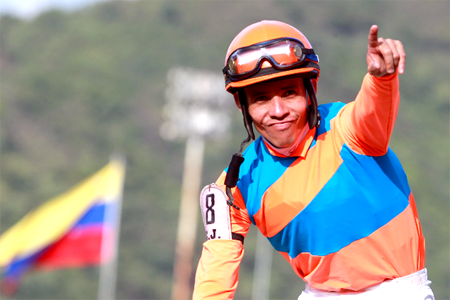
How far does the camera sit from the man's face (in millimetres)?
3178

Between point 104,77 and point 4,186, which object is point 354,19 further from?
point 4,186

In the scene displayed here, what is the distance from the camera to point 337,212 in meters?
3.10

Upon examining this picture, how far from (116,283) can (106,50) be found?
30123mm

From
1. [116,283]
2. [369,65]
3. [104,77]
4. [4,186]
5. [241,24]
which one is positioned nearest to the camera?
[369,65]

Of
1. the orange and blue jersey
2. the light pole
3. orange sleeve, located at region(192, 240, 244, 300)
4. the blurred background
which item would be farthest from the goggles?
the blurred background

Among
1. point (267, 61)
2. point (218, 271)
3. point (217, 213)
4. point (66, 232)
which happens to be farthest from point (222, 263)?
point (66, 232)

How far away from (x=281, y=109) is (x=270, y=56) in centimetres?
24

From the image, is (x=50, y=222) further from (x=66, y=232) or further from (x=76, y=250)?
(x=76, y=250)

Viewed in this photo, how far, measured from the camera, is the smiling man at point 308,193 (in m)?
3.09

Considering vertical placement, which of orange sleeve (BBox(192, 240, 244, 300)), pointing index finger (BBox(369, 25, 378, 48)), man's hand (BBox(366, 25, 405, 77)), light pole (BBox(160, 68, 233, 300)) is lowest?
orange sleeve (BBox(192, 240, 244, 300))

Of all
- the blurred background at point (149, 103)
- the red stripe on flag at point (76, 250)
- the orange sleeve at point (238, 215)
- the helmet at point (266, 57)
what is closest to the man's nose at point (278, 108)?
the helmet at point (266, 57)

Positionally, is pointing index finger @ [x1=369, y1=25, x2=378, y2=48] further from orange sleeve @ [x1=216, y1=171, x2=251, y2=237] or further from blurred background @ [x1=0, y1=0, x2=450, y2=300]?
blurred background @ [x1=0, y1=0, x2=450, y2=300]

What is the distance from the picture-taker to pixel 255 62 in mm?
3189

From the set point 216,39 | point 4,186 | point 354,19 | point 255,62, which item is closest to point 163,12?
point 216,39
